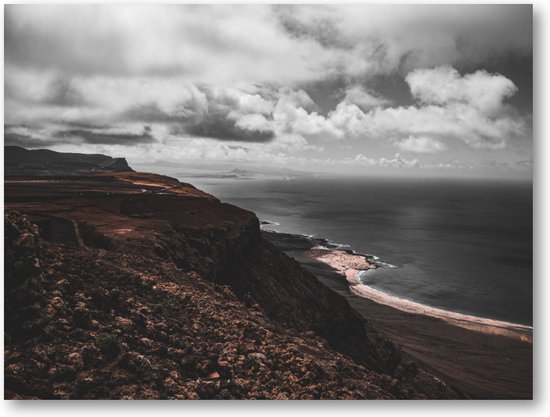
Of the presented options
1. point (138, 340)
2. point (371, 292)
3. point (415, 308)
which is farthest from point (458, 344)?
point (138, 340)

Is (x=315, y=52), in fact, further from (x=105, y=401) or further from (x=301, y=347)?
(x=105, y=401)

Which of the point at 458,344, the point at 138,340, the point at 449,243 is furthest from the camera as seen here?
the point at 449,243

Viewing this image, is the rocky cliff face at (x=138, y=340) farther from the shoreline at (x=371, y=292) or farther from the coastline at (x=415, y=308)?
the shoreline at (x=371, y=292)

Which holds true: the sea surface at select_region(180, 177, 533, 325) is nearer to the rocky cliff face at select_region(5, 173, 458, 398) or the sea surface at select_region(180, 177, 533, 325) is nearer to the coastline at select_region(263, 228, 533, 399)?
the coastline at select_region(263, 228, 533, 399)

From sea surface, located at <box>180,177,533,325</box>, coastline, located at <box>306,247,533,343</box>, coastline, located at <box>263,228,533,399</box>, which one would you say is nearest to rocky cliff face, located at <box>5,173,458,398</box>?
sea surface, located at <box>180,177,533,325</box>

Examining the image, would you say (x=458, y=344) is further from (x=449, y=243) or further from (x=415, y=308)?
(x=449, y=243)
